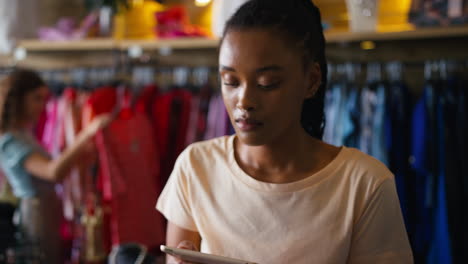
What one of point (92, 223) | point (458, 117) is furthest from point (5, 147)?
point (458, 117)

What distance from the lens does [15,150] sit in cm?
208

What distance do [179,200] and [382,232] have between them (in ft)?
1.40

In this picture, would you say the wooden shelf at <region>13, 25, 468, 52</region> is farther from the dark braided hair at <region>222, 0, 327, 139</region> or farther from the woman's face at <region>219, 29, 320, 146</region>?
the woman's face at <region>219, 29, 320, 146</region>

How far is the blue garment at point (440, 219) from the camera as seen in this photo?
202 centimetres

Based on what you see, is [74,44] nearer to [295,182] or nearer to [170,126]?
[170,126]

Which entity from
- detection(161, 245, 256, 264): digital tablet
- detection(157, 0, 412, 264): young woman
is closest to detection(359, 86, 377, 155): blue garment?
detection(157, 0, 412, 264): young woman

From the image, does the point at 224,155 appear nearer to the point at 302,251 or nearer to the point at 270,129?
the point at 270,129

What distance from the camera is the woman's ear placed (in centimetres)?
96

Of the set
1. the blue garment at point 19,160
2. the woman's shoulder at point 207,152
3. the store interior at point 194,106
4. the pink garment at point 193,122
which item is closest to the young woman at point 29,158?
the blue garment at point 19,160

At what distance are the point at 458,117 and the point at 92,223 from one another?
1.81 meters

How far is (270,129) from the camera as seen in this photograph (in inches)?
35.8

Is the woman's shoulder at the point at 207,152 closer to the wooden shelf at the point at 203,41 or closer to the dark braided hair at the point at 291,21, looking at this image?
the dark braided hair at the point at 291,21

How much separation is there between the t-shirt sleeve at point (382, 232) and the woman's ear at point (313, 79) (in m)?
0.24

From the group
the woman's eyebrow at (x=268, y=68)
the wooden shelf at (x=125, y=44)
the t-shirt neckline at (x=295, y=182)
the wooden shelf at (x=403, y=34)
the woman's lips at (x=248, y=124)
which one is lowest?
the t-shirt neckline at (x=295, y=182)
